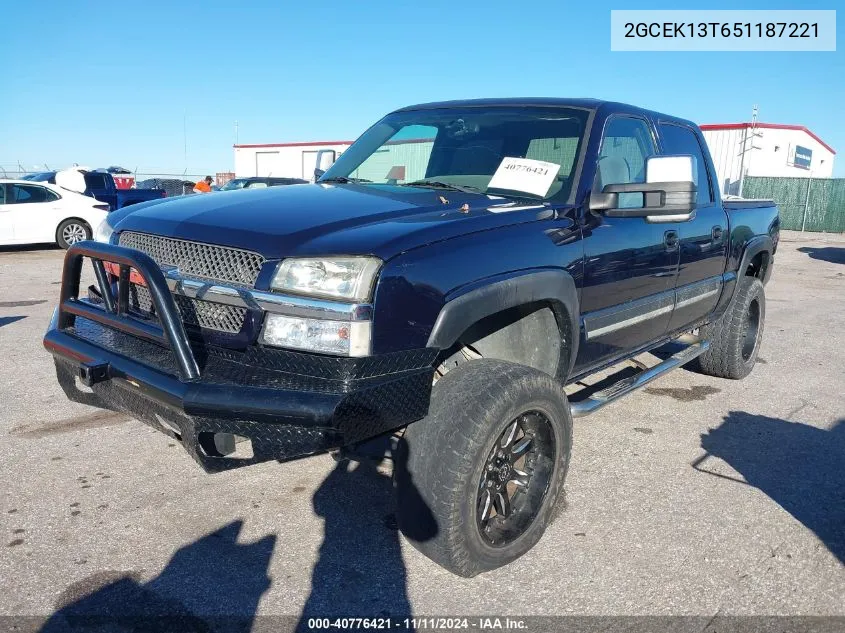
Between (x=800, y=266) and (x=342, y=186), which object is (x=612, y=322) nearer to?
(x=342, y=186)

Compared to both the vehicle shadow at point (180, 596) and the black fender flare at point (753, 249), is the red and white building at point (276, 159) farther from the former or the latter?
the vehicle shadow at point (180, 596)

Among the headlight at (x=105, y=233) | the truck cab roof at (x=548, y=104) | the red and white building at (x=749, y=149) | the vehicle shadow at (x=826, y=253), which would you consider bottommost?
the vehicle shadow at (x=826, y=253)

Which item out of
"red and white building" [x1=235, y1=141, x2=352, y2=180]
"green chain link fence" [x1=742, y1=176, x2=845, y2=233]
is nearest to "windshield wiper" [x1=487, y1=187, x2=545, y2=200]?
"green chain link fence" [x1=742, y1=176, x2=845, y2=233]

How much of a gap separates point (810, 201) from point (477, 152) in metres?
28.1

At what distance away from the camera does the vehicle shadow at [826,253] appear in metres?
16.4

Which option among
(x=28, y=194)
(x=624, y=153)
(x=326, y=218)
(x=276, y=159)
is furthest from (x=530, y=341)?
(x=276, y=159)

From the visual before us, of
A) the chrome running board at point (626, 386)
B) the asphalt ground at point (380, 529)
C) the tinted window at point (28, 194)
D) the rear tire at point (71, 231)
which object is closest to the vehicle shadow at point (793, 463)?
the asphalt ground at point (380, 529)

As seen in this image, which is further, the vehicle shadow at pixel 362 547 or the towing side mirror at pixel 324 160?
the towing side mirror at pixel 324 160

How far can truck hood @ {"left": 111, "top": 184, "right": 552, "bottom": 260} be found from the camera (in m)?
2.35

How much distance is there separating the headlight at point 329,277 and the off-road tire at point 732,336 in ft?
12.3

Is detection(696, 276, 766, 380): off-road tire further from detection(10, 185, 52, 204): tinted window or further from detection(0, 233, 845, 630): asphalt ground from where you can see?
detection(10, 185, 52, 204): tinted window

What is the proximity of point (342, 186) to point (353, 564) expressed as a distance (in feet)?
6.04

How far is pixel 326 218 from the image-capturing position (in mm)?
2566

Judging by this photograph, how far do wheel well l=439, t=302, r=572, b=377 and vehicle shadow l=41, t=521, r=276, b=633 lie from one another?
118cm
